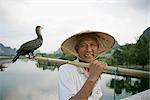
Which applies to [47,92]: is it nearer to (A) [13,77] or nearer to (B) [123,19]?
(A) [13,77]

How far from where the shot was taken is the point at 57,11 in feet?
6.29

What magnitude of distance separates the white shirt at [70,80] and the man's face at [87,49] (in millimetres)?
74

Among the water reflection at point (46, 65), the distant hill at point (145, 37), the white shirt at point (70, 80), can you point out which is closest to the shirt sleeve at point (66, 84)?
the white shirt at point (70, 80)

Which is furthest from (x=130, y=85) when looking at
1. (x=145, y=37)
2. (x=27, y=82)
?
(x=27, y=82)

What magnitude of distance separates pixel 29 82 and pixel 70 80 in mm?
644

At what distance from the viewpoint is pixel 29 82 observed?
1924 millimetres

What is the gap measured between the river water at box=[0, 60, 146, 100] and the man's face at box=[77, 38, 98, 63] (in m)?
0.44

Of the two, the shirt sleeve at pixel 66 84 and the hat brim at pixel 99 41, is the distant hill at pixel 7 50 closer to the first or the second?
the hat brim at pixel 99 41

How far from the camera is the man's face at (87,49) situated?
1.46 meters

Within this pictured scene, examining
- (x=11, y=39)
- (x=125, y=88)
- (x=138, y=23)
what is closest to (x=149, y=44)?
(x=138, y=23)

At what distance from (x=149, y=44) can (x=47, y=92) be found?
2.56 ft

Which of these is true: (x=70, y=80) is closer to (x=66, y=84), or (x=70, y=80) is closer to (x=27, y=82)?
(x=66, y=84)

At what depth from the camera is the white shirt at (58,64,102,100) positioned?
1.32 metres

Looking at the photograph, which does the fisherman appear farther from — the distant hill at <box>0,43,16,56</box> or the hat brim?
the distant hill at <box>0,43,16,56</box>
